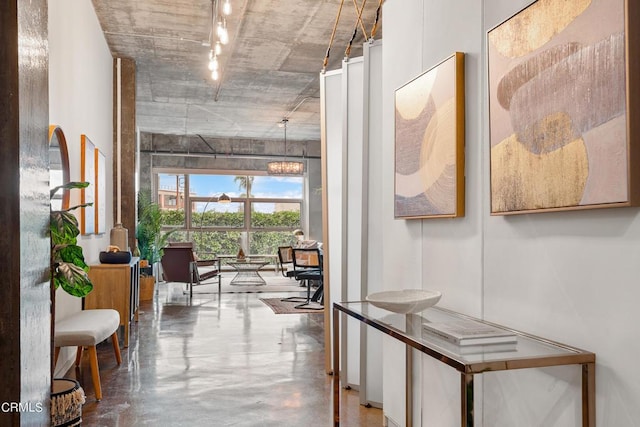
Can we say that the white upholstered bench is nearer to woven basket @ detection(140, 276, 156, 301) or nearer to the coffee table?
woven basket @ detection(140, 276, 156, 301)

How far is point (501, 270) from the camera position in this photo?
2061 mm

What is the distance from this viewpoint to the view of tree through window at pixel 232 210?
13750 mm

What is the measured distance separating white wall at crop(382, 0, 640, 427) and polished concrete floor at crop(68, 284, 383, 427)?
795 millimetres

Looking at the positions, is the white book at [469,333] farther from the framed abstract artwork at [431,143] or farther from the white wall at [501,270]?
the framed abstract artwork at [431,143]

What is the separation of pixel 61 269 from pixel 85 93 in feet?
10.6

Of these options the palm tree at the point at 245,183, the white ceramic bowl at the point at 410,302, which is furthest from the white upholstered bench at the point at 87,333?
the palm tree at the point at 245,183

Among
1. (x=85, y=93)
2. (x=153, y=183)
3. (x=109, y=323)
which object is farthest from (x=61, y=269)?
(x=153, y=183)

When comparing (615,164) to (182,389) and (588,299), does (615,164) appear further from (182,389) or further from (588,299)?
(182,389)

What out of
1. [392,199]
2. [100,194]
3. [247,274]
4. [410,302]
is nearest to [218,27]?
[100,194]

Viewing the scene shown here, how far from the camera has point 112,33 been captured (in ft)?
20.9

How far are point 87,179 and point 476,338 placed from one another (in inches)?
177

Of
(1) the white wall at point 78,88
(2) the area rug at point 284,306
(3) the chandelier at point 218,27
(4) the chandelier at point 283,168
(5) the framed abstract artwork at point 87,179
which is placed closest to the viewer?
(1) the white wall at point 78,88

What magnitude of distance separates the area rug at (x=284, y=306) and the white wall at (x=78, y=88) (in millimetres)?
Result: 2609

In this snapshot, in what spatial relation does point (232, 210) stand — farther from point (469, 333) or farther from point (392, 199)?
point (469, 333)
